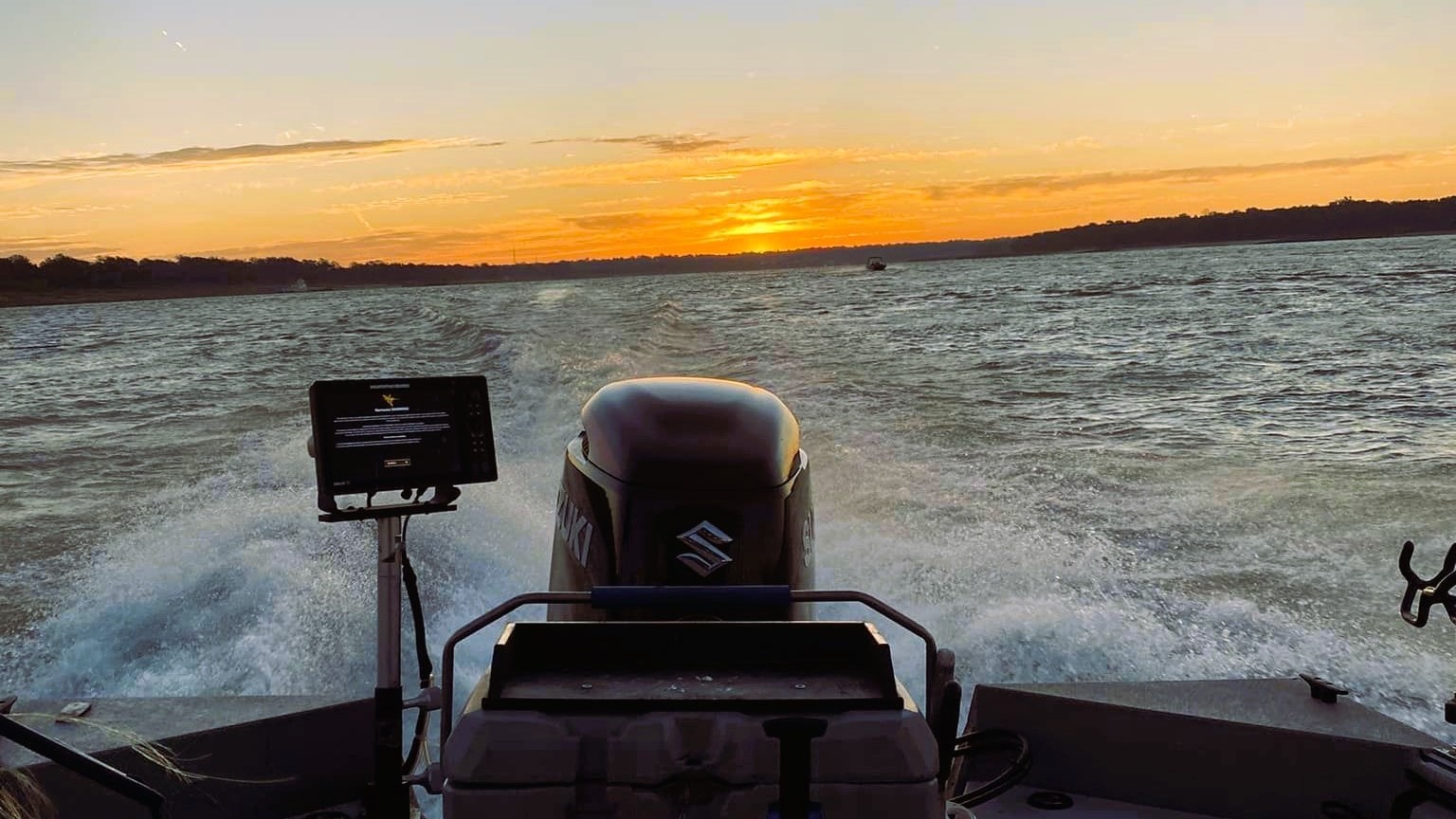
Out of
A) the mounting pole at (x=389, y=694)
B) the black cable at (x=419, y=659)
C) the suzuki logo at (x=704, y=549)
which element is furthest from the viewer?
the suzuki logo at (x=704, y=549)

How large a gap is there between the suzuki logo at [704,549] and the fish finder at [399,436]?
1.60 feet

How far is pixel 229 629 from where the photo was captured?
4457 millimetres

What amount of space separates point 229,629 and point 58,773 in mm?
2495

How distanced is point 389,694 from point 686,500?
0.79 metres

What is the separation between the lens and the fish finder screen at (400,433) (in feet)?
6.85

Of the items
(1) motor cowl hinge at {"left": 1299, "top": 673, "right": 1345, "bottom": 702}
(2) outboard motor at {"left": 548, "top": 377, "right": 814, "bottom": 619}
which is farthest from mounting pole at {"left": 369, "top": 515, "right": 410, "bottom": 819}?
(1) motor cowl hinge at {"left": 1299, "top": 673, "right": 1345, "bottom": 702}

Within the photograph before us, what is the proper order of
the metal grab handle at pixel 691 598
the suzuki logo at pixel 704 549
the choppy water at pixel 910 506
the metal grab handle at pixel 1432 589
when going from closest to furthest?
the metal grab handle at pixel 691 598, the metal grab handle at pixel 1432 589, the suzuki logo at pixel 704 549, the choppy water at pixel 910 506

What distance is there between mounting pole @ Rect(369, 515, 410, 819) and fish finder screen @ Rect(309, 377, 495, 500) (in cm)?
13

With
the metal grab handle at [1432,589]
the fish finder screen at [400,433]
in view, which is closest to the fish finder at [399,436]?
the fish finder screen at [400,433]

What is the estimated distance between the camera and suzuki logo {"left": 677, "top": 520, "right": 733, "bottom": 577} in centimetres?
236

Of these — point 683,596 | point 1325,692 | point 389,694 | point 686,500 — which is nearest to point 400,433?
point 389,694

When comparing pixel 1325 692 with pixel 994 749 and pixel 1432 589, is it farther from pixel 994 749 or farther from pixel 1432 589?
pixel 994 749

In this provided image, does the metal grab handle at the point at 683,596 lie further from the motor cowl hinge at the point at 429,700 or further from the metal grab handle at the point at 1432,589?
the metal grab handle at the point at 1432,589

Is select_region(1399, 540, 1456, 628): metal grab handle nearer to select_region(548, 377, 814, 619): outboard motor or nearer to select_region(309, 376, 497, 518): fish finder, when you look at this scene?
select_region(548, 377, 814, 619): outboard motor
